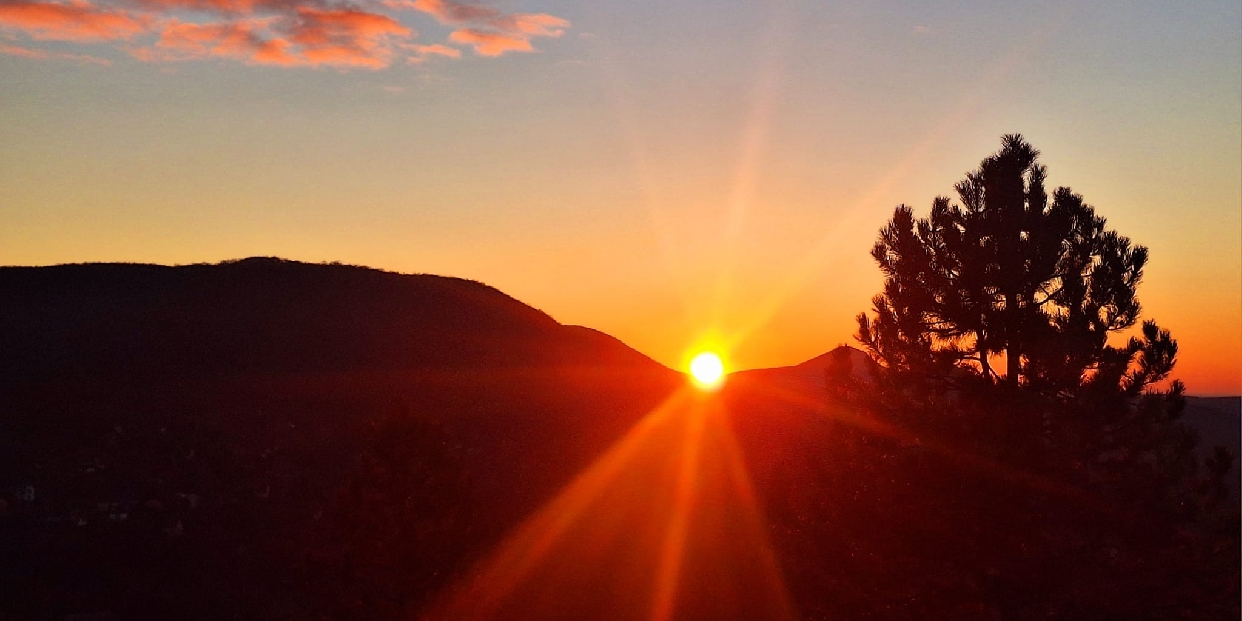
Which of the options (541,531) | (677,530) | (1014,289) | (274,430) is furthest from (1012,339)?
(274,430)

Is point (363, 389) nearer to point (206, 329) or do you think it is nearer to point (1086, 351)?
point (206, 329)

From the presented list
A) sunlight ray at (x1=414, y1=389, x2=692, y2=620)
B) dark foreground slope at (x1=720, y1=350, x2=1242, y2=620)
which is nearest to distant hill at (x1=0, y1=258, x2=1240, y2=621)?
dark foreground slope at (x1=720, y1=350, x2=1242, y2=620)

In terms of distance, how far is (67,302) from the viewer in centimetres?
4869

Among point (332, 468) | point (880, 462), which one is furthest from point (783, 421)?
point (880, 462)

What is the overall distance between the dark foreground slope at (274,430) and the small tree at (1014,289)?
13.2 meters

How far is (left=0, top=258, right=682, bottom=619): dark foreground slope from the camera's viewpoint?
20.0 metres

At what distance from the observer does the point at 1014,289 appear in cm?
2705

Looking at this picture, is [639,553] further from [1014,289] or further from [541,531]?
[1014,289]

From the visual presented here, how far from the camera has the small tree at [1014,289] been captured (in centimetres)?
2583

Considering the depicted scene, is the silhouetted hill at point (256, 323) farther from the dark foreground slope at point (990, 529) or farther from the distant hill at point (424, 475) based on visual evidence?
the dark foreground slope at point (990, 529)

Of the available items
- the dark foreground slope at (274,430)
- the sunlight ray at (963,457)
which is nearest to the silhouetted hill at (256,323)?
the dark foreground slope at (274,430)

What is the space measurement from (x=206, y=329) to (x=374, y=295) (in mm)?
11086

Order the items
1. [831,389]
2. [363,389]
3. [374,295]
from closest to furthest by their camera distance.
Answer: [831,389]
[363,389]
[374,295]

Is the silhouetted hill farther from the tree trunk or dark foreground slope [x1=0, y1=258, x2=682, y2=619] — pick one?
the tree trunk
